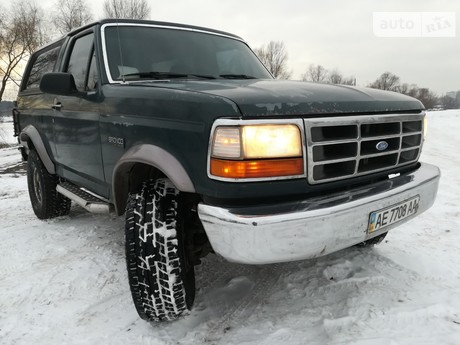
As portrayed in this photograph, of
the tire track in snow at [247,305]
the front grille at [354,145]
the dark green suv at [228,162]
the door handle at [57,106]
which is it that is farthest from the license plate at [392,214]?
the door handle at [57,106]

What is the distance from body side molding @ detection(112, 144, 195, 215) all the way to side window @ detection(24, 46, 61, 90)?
2.21m

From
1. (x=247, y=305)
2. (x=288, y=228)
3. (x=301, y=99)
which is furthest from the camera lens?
(x=247, y=305)

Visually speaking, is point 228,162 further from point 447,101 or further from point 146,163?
point 447,101

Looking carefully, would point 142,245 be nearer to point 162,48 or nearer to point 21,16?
point 162,48

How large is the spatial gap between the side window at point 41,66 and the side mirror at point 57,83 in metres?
1.33

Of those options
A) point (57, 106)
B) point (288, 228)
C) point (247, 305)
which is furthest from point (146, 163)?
point (57, 106)

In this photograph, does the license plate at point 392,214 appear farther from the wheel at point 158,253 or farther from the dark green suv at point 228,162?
the wheel at point 158,253

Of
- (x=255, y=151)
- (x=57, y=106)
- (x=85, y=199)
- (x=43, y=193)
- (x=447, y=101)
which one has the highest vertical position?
(x=57, y=106)

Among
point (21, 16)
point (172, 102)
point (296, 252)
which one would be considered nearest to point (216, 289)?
point (296, 252)

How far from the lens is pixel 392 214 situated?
213cm

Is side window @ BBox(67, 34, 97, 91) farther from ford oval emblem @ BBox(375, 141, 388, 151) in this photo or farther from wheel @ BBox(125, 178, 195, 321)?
ford oval emblem @ BBox(375, 141, 388, 151)

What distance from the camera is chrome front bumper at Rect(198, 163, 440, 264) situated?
5.65 feet

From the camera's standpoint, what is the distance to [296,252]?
179cm

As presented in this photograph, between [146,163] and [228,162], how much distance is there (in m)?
0.58
